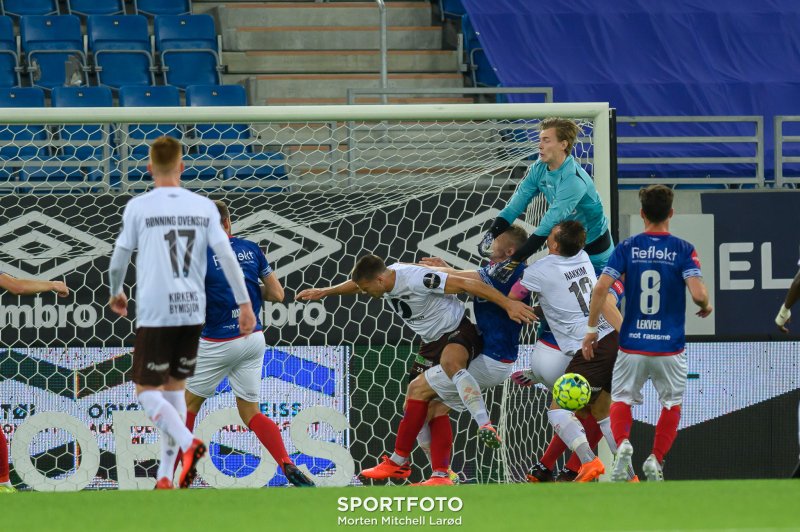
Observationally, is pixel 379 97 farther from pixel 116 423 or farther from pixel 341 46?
pixel 116 423

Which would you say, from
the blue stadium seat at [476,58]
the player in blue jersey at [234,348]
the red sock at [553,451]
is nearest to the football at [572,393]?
the red sock at [553,451]

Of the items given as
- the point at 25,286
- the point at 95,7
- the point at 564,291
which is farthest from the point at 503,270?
the point at 95,7

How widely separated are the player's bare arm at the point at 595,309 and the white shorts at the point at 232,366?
2.07 meters

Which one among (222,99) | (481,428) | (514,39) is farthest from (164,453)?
(514,39)

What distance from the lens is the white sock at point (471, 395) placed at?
782 centimetres

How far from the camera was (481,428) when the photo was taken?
25.4 feet

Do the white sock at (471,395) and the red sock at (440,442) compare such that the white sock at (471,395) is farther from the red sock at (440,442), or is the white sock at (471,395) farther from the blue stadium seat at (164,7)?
the blue stadium seat at (164,7)

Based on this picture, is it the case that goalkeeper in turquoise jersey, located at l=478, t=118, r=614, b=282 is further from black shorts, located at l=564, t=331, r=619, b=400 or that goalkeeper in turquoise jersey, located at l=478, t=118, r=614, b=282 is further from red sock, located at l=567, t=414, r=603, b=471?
red sock, located at l=567, t=414, r=603, b=471

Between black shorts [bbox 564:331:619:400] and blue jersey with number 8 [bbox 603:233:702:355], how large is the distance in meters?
0.71

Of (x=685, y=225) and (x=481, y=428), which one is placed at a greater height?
(x=685, y=225)

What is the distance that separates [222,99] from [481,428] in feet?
19.1

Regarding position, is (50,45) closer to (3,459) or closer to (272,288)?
(272,288)

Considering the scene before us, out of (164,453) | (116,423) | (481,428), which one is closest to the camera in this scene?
(164,453)

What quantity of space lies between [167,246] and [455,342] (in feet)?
8.52
